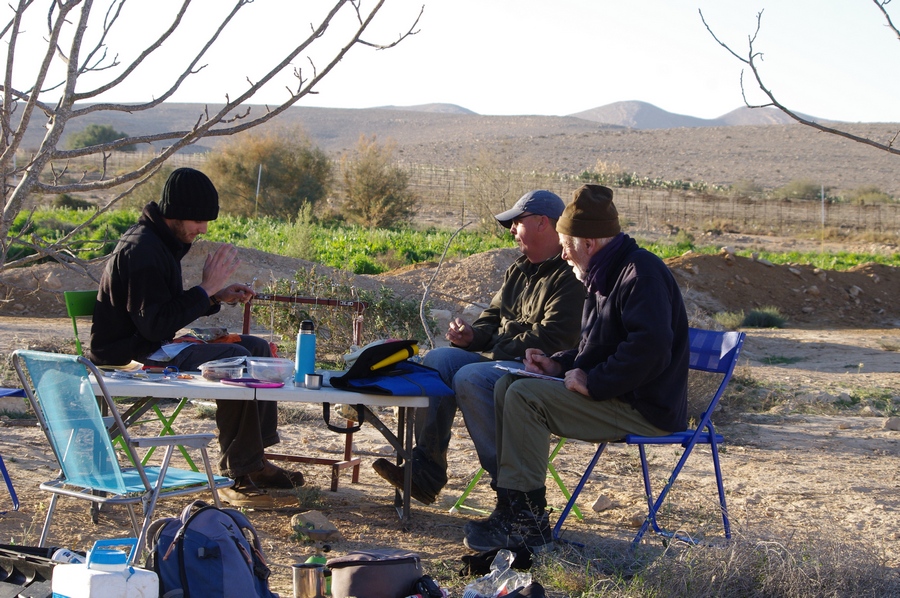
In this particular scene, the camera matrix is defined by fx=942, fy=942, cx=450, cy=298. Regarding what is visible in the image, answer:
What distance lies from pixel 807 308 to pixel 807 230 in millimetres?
16735

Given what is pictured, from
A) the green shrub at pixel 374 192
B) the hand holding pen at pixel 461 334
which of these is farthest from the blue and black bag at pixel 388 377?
the green shrub at pixel 374 192

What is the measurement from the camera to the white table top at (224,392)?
3666 mm

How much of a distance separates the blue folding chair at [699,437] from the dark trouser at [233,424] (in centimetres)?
146

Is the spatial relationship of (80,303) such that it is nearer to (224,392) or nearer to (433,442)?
(224,392)

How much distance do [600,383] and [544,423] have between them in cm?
29

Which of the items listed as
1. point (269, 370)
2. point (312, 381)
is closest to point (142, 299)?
point (269, 370)

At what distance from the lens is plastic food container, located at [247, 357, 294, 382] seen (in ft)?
12.9

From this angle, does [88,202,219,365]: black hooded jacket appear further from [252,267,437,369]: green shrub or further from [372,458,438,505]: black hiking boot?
[252,267,437,369]: green shrub

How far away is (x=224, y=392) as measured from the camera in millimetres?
3750

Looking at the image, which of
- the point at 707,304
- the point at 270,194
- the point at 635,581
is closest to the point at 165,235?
the point at 635,581

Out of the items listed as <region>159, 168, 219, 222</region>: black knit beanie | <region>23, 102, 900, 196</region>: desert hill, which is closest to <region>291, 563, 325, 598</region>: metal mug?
<region>159, 168, 219, 222</region>: black knit beanie

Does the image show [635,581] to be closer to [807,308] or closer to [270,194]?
[807,308]

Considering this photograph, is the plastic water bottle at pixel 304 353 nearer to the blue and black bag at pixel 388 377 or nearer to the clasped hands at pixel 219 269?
the blue and black bag at pixel 388 377

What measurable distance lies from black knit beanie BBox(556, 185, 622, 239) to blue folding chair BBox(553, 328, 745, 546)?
70cm
